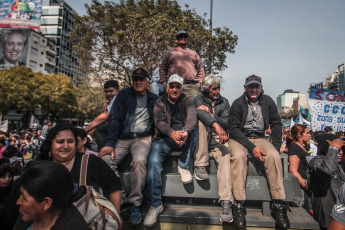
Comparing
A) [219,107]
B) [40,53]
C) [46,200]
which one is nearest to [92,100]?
[40,53]

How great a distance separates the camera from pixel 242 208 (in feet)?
9.42

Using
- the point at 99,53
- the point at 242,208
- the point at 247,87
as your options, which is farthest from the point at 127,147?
the point at 99,53

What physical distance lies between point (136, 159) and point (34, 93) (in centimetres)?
3989

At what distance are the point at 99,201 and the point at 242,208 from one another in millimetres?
1757

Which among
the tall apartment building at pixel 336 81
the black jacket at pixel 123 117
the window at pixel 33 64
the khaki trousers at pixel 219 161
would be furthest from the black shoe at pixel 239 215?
the tall apartment building at pixel 336 81

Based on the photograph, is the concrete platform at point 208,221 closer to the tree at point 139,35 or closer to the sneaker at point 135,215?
the sneaker at point 135,215

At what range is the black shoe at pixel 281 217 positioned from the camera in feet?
9.00

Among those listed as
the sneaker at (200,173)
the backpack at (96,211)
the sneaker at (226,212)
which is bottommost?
the sneaker at (226,212)

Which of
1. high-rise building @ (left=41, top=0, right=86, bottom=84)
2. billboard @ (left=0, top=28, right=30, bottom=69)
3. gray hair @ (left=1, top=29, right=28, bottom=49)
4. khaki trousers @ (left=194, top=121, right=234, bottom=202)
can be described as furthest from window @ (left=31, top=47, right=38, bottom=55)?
khaki trousers @ (left=194, top=121, right=234, bottom=202)

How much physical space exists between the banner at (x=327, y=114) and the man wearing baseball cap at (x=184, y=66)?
5436mm

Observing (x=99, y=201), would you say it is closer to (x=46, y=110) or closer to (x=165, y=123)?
(x=165, y=123)

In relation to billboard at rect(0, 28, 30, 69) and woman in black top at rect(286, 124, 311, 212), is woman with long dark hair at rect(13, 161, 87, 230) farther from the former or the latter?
billboard at rect(0, 28, 30, 69)

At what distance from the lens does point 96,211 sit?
1960 millimetres

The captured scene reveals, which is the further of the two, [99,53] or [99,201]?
[99,53]
